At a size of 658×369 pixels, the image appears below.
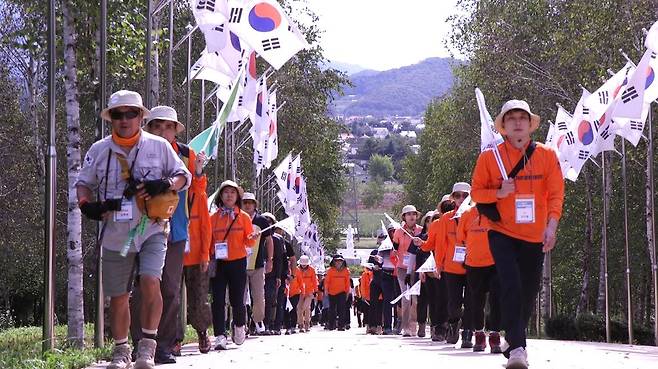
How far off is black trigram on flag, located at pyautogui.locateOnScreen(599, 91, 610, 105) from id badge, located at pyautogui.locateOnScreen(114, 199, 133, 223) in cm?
1678

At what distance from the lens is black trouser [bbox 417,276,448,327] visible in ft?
58.5

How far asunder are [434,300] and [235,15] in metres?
5.43

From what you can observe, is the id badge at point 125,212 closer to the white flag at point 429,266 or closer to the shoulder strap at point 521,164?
the shoulder strap at point 521,164

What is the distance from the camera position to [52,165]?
40.4ft

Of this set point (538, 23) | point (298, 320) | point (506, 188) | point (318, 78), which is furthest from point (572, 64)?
point (506, 188)

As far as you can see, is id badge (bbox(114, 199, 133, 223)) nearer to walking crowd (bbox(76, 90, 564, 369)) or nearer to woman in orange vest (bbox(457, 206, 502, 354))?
walking crowd (bbox(76, 90, 564, 369))

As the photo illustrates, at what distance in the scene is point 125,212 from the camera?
9453 mm

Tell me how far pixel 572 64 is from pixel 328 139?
710 inches

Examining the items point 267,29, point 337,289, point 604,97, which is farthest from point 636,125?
point 337,289

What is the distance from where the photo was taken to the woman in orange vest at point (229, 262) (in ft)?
47.9

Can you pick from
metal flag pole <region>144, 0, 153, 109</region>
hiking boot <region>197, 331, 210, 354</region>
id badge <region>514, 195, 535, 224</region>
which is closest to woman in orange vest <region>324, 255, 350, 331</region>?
metal flag pole <region>144, 0, 153, 109</region>

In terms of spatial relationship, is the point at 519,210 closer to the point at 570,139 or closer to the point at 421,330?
the point at 421,330

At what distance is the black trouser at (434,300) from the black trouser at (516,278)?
22.4ft

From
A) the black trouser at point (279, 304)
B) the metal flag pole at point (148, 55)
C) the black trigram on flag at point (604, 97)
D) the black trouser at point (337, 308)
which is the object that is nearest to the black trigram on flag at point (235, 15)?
the metal flag pole at point (148, 55)
